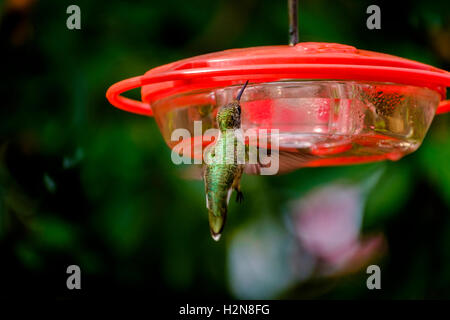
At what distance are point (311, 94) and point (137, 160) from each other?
4.46 feet

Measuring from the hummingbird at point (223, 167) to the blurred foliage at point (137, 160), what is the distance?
4.01 ft

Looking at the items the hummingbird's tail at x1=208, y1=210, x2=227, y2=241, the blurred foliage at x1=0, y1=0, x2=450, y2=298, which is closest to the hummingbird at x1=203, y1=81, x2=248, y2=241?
the hummingbird's tail at x1=208, y1=210, x2=227, y2=241

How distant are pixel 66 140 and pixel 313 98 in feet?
5.18

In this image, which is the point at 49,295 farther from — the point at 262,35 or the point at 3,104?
the point at 262,35

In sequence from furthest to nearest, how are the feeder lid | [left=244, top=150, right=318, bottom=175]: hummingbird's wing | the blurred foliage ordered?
the blurred foliage, [left=244, top=150, right=318, bottom=175]: hummingbird's wing, the feeder lid

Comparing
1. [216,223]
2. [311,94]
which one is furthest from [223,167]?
[311,94]

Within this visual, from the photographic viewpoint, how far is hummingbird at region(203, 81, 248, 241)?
1133mm

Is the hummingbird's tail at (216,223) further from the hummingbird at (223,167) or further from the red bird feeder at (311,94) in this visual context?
the red bird feeder at (311,94)

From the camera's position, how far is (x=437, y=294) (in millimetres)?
2643

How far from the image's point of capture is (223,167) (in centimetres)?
122

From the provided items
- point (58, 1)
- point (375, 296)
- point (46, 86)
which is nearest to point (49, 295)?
point (46, 86)

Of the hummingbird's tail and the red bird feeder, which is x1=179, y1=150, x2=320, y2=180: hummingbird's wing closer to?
the red bird feeder

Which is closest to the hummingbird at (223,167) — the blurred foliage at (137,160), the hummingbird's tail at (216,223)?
the hummingbird's tail at (216,223)

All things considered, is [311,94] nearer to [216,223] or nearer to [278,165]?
[278,165]
